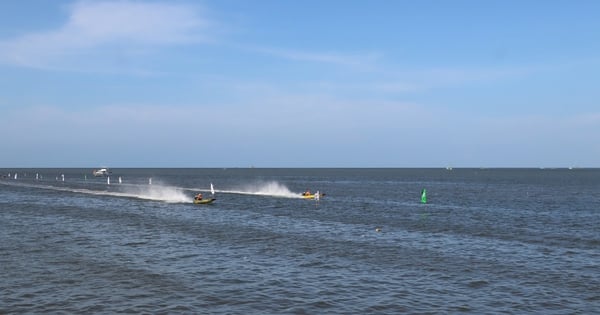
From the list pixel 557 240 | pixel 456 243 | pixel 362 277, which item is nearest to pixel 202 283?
pixel 362 277

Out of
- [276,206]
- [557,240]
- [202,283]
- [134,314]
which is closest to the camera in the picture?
[134,314]

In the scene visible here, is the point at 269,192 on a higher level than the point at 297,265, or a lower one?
higher

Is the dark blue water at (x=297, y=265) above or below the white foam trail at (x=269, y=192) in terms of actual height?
below

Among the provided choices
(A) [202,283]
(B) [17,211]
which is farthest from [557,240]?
(B) [17,211]

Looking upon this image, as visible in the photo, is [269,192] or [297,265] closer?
[297,265]

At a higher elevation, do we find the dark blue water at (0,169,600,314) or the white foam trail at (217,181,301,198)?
the white foam trail at (217,181,301,198)

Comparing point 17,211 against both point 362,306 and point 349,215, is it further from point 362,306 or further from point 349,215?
point 362,306

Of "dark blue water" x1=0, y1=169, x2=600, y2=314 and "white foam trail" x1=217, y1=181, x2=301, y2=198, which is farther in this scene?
"white foam trail" x1=217, y1=181, x2=301, y2=198

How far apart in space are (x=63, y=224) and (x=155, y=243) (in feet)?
57.8

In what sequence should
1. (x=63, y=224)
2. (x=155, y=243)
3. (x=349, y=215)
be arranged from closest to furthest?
(x=155, y=243), (x=63, y=224), (x=349, y=215)

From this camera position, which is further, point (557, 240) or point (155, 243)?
point (557, 240)

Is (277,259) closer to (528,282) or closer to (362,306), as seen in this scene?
(362,306)

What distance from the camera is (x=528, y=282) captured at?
95.0ft

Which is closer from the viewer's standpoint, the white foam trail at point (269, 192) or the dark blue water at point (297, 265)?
the dark blue water at point (297, 265)
